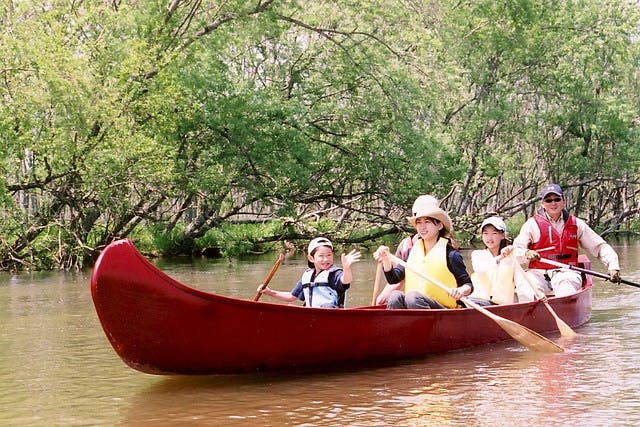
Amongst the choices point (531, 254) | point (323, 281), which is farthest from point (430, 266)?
point (531, 254)

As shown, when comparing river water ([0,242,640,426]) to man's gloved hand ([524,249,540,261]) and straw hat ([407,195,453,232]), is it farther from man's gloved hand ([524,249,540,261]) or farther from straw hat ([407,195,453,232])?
straw hat ([407,195,453,232])

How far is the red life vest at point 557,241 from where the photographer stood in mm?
9836

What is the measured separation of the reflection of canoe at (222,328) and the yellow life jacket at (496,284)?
4.40ft

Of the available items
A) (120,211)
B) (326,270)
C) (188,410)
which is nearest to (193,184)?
(120,211)

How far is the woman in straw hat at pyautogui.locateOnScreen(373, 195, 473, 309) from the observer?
767 cm

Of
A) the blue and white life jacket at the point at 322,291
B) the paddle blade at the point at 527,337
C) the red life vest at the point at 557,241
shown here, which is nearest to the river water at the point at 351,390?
the paddle blade at the point at 527,337

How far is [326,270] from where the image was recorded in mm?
7723

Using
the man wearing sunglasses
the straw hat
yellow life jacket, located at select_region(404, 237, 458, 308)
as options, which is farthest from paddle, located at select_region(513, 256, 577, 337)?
the straw hat

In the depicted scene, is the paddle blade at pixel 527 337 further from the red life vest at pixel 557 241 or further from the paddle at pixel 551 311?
the red life vest at pixel 557 241

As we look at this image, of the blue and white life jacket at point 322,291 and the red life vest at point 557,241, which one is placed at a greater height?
the red life vest at point 557,241

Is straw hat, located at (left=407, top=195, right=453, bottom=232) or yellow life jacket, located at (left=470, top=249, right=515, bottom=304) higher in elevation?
straw hat, located at (left=407, top=195, right=453, bottom=232)

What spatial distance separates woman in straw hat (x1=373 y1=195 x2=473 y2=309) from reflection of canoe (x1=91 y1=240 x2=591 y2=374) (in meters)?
0.24

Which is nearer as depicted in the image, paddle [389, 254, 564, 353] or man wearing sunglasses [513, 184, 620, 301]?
paddle [389, 254, 564, 353]

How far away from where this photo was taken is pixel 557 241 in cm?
984
